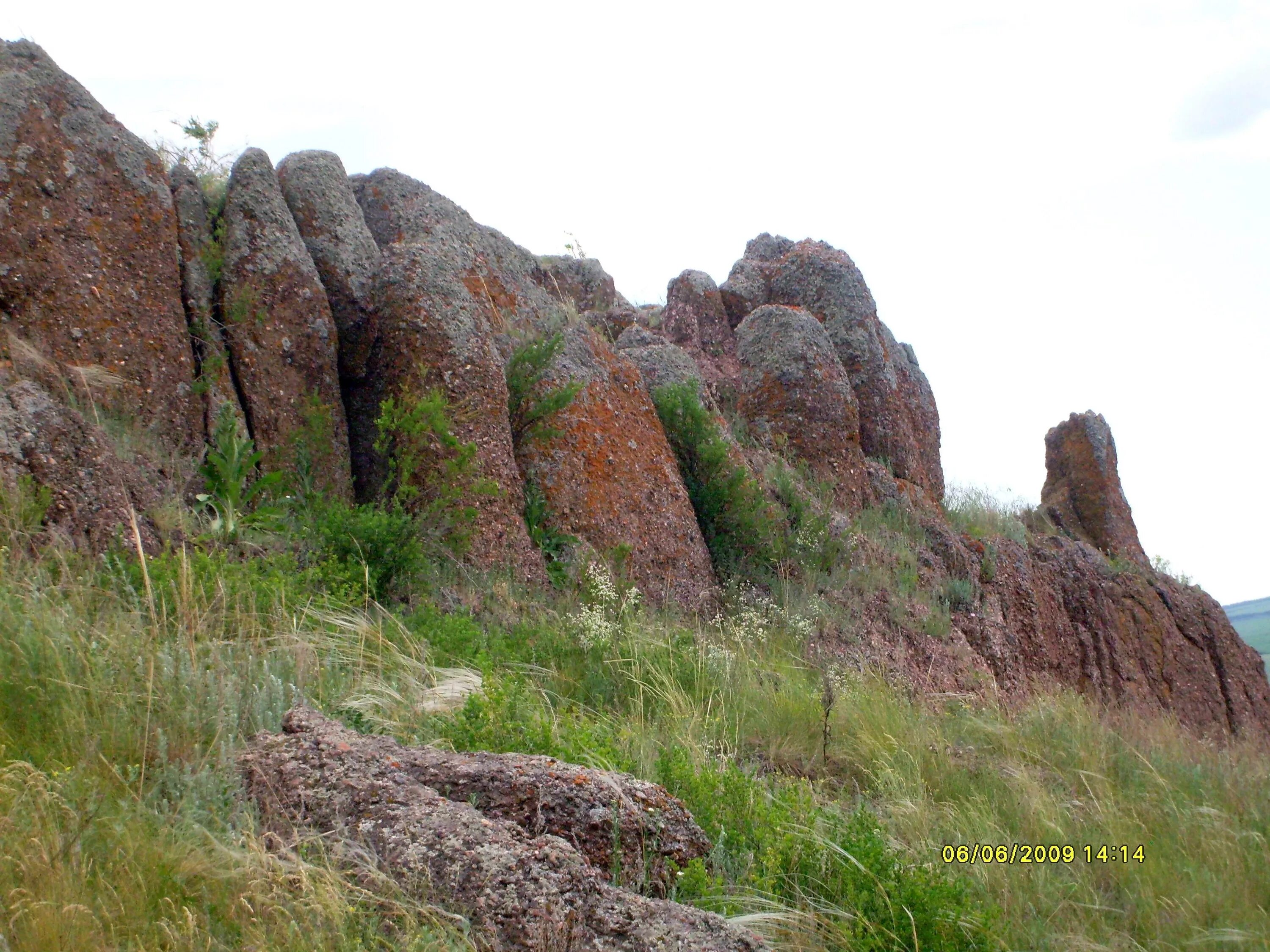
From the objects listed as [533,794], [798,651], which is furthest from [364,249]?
[533,794]

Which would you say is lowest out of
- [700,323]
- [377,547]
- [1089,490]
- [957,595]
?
[377,547]

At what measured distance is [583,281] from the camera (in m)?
13.8

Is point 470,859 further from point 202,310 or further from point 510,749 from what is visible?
point 202,310

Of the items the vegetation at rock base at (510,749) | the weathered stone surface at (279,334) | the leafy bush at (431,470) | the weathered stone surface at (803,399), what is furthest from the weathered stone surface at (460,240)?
the weathered stone surface at (803,399)

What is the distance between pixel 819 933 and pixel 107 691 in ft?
8.37

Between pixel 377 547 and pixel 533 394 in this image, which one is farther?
pixel 533 394

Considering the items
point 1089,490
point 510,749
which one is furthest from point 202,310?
point 1089,490

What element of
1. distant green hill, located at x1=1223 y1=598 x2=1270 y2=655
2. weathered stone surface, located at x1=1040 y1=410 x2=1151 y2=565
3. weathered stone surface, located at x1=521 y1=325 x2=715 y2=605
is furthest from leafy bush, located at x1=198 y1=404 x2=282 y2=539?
distant green hill, located at x1=1223 y1=598 x2=1270 y2=655

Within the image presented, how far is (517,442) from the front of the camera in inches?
341

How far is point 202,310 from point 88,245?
86 centimetres

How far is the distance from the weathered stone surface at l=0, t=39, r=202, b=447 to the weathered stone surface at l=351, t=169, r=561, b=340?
7.19 feet

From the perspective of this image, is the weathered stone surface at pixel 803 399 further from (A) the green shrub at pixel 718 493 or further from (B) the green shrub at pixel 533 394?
(B) the green shrub at pixel 533 394

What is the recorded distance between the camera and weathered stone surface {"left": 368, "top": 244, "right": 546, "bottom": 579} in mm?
7844
